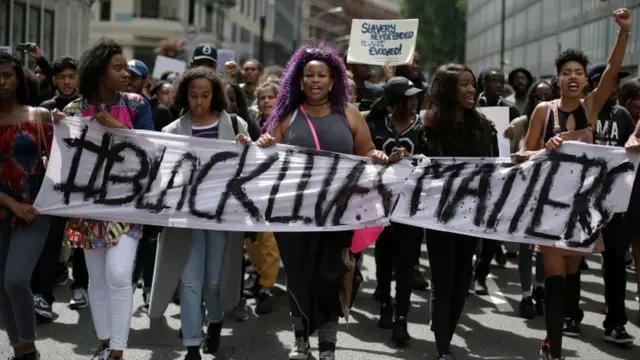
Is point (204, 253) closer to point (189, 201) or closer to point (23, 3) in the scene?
point (189, 201)

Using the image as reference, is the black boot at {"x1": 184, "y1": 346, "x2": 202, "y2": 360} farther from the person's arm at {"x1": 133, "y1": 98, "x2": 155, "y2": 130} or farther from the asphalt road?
the person's arm at {"x1": 133, "y1": 98, "x2": 155, "y2": 130}

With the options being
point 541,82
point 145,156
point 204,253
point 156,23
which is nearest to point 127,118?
point 145,156

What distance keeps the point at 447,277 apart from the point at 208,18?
56.6 metres

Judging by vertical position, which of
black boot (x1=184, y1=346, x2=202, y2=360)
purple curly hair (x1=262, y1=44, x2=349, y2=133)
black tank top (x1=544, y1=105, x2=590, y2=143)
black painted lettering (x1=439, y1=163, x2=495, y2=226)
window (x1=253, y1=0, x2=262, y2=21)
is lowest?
black boot (x1=184, y1=346, x2=202, y2=360)

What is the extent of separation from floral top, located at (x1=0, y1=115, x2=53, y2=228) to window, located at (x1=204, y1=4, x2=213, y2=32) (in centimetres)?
5501

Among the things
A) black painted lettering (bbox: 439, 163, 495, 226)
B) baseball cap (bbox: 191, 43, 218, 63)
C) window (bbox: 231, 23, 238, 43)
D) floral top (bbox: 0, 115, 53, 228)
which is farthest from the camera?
window (bbox: 231, 23, 238, 43)

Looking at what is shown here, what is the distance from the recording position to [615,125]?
7.39m

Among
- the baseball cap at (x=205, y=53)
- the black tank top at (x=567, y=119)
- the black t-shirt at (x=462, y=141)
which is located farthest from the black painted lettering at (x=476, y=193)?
the baseball cap at (x=205, y=53)

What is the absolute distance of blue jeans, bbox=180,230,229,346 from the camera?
6.09 meters

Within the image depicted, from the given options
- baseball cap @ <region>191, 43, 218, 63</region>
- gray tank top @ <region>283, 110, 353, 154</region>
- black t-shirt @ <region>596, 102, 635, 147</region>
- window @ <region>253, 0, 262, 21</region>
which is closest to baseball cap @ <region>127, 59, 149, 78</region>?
baseball cap @ <region>191, 43, 218, 63</region>

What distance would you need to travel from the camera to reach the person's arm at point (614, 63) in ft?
19.7

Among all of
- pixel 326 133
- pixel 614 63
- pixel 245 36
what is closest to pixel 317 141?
pixel 326 133

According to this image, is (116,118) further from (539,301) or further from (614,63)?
(539,301)

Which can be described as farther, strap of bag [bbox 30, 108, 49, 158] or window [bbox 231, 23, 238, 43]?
window [bbox 231, 23, 238, 43]
